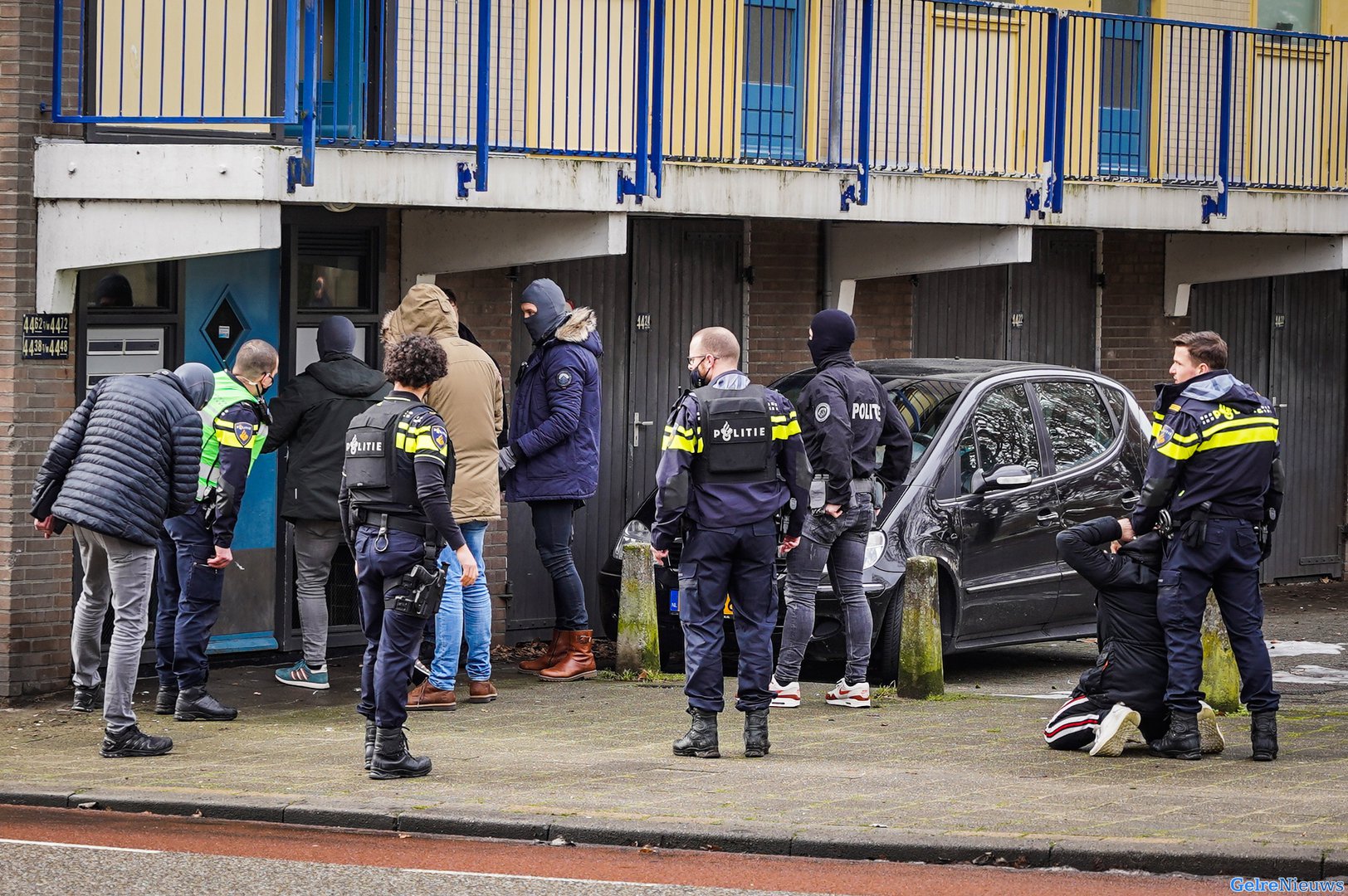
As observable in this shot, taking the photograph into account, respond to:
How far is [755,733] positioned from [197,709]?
291 centimetres

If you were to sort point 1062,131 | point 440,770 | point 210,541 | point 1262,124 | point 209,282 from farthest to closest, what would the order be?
point 1262,124 → point 1062,131 → point 209,282 → point 210,541 → point 440,770

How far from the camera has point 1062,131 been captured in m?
14.2

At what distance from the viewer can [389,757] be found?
8234mm

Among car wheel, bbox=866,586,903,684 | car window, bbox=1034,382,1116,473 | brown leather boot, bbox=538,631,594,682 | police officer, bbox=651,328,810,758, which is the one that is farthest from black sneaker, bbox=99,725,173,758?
car window, bbox=1034,382,1116,473

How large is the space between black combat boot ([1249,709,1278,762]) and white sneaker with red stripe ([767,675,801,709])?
94.7 inches

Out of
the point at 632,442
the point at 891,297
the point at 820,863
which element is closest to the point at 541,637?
the point at 632,442

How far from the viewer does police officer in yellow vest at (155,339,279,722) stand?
977 cm

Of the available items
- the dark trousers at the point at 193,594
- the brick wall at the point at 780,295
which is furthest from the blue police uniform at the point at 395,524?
the brick wall at the point at 780,295

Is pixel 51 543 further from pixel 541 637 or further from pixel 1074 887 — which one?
pixel 1074 887

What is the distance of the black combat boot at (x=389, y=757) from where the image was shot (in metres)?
8.22

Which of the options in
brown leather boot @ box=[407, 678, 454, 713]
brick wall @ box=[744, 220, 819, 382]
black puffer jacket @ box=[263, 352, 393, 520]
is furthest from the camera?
brick wall @ box=[744, 220, 819, 382]

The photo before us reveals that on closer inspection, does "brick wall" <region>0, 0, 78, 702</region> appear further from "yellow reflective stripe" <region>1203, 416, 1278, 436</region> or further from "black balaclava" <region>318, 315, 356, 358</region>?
"yellow reflective stripe" <region>1203, 416, 1278, 436</region>

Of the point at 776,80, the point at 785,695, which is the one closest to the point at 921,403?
the point at 785,695

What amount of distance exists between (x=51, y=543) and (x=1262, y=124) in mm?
10463
